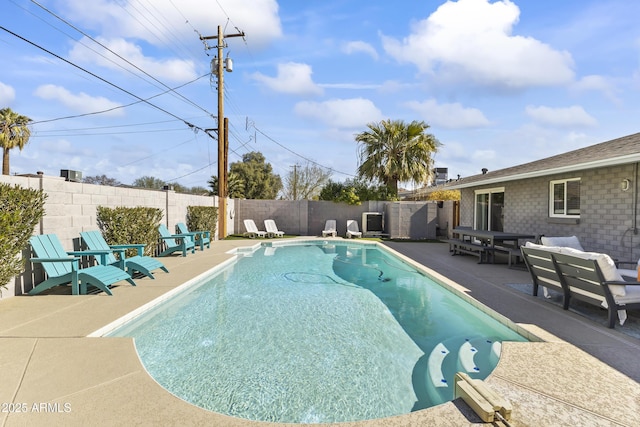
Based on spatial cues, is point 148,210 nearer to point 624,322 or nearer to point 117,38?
point 117,38

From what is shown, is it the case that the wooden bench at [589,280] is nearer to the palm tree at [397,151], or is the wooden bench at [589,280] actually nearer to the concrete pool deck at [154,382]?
the concrete pool deck at [154,382]

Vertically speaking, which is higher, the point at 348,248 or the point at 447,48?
the point at 447,48

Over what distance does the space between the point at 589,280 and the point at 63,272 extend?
7.40 meters

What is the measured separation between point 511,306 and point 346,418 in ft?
10.9

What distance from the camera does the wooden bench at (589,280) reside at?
3971mm

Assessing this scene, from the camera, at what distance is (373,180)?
18.0 m

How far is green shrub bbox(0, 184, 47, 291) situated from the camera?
4.40 metres

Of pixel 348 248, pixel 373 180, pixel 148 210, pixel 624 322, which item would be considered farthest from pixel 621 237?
pixel 373 180

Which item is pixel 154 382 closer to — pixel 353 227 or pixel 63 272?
pixel 63 272

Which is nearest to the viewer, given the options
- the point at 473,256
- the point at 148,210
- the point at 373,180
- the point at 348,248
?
the point at 148,210

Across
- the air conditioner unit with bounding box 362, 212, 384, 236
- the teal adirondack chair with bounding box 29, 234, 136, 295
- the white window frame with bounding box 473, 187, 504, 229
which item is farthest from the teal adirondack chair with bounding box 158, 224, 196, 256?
the white window frame with bounding box 473, 187, 504, 229

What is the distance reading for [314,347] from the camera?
3965mm

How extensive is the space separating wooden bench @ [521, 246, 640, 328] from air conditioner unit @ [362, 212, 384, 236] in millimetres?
11769

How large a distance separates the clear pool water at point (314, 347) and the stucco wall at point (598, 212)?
12.0ft
